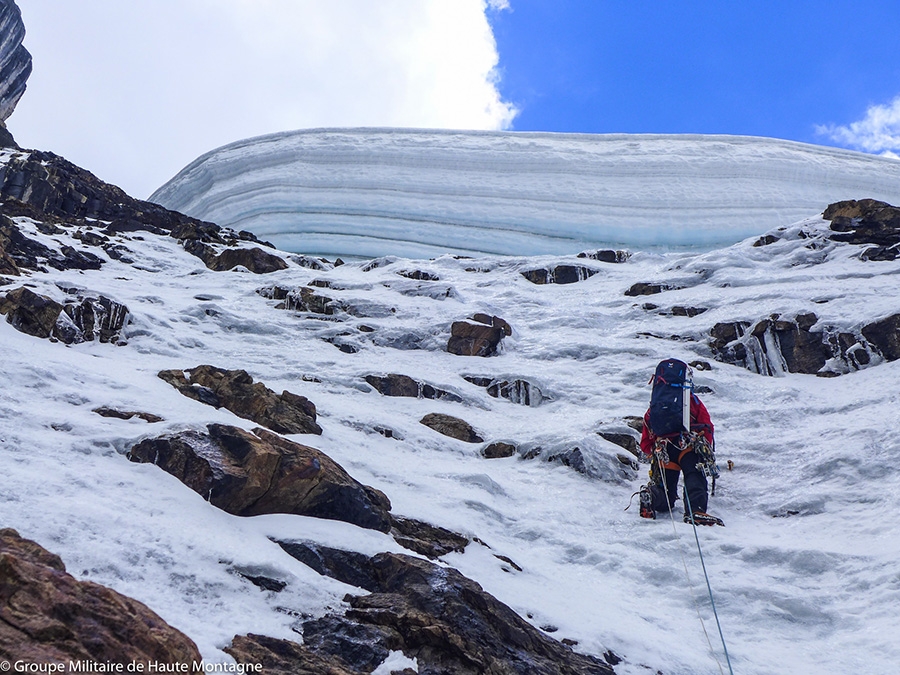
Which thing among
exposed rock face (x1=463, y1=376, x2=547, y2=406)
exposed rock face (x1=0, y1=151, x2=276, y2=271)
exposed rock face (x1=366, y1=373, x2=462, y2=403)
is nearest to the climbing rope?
exposed rock face (x1=463, y1=376, x2=547, y2=406)

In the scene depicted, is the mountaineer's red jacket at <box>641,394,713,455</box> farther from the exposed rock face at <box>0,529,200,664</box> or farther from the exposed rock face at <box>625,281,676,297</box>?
the exposed rock face at <box>625,281,676,297</box>

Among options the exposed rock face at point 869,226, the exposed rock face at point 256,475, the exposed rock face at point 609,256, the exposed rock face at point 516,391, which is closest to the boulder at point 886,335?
the exposed rock face at point 869,226

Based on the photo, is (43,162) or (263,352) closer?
(263,352)

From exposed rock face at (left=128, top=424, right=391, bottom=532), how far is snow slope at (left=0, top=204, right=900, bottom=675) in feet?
0.49

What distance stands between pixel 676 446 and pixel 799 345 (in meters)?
5.12

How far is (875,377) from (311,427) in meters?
7.72

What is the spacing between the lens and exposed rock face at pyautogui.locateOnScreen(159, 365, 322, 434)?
770 cm

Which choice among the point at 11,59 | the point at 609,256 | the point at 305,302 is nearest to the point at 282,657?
the point at 305,302

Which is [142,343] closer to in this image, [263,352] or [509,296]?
[263,352]

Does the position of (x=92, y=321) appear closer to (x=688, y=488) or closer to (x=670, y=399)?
(x=670, y=399)

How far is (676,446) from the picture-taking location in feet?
25.5

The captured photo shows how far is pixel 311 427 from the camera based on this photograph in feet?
26.1

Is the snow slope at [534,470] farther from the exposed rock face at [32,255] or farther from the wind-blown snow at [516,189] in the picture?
the wind-blown snow at [516,189]

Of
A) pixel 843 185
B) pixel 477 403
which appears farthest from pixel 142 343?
pixel 843 185
